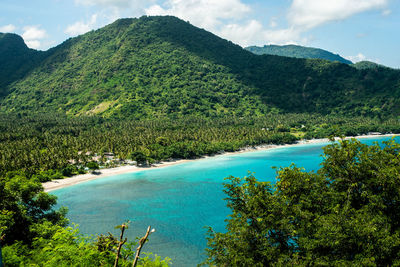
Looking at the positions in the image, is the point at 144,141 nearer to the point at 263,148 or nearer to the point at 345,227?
the point at 263,148

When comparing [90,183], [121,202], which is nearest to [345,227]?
[121,202]

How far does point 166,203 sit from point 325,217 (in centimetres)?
7404

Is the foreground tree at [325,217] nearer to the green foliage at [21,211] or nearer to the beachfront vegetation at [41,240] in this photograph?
the beachfront vegetation at [41,240]

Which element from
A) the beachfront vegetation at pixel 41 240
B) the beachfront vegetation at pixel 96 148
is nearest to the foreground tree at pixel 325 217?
the beachfront vegetation at pixel 41 240

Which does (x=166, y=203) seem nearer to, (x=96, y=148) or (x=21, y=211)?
(x=21, y=211)

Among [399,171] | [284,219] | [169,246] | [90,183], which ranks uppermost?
[399,171]

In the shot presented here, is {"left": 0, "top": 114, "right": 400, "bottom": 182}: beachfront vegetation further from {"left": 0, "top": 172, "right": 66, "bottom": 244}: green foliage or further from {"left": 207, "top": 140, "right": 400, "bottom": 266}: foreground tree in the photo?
{"left": 207, "top": 140, "right": 400, "bottom": 266}: foreground tree

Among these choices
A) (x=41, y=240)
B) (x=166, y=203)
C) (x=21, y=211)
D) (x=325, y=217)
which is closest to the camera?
(x=325, y=217)

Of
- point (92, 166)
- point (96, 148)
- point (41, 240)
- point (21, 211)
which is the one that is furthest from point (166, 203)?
point (96, 148)

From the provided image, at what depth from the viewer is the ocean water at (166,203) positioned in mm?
65750

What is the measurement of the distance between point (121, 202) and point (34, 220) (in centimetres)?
4888

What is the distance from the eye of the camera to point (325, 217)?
2514 centimetres

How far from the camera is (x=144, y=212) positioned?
8488 cm

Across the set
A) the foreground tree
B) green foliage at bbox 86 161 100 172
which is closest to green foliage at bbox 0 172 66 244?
the foreground tree
